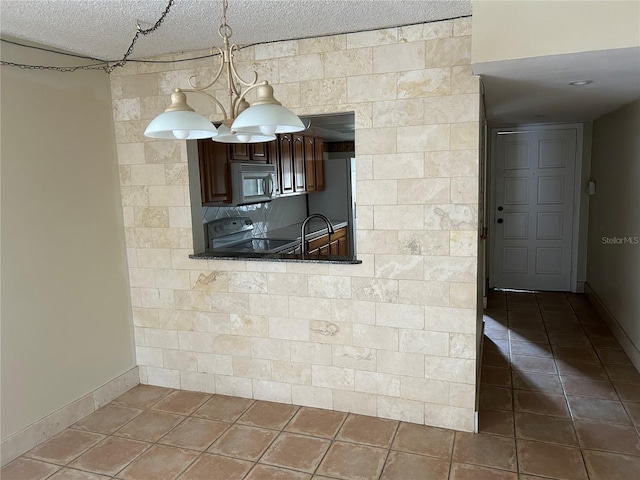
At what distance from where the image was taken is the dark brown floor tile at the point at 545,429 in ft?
8.64

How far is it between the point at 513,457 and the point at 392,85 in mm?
2114

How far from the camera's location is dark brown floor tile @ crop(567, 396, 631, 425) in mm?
2836

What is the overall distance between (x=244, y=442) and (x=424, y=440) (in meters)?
1.03

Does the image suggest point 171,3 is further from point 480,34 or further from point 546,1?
point 546,1

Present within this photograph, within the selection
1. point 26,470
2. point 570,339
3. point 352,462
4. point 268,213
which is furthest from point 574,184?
point 26,470

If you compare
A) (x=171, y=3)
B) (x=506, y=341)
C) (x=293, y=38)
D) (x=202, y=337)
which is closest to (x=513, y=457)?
(x=506, y=341)

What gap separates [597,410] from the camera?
294cm

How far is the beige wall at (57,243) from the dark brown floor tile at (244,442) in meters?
1.03

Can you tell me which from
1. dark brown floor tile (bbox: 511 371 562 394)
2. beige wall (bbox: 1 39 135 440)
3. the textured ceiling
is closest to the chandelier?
the textured ceiling

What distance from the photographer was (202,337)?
10.8ft

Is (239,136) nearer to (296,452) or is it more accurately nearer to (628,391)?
(296,452)

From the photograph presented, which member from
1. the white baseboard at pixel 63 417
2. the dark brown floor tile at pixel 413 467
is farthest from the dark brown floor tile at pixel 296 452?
the white baseboard at pixel 63 417

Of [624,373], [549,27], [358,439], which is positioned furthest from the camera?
[624,373]

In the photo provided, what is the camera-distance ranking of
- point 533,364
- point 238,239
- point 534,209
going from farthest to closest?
point 534,209
point 238,239
point 533,364
